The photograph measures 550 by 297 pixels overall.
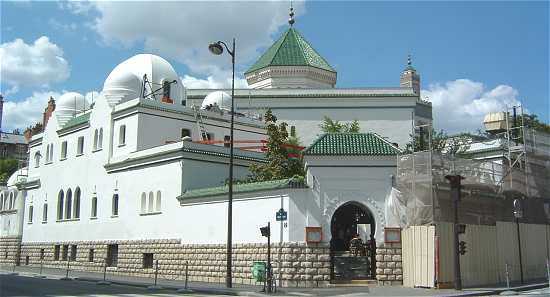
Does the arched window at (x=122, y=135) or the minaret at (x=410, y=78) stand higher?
the minaret at (x=410, y=78)

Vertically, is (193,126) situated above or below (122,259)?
above

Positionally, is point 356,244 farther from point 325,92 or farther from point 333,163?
point 325,92

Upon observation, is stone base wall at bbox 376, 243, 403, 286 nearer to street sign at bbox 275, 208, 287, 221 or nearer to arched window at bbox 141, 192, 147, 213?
street sign at bbox 275, 208, 287, 221

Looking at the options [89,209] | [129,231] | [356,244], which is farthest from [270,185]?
[89,209]

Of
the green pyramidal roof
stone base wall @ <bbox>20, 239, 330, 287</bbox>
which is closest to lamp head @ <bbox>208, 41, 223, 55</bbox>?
stone base wall @ <bbox>20, 239, 330, 287</bbox>

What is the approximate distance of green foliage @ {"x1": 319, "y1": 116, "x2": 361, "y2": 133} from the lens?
45700 mm

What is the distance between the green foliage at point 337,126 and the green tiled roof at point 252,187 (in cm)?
1755

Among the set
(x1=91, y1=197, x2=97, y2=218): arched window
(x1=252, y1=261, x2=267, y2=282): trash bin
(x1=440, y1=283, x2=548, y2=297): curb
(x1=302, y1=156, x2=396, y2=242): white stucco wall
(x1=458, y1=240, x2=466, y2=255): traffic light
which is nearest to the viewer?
(x1=440, y1=283, x2=548, y2=297): curb

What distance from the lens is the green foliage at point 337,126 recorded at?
150 ft

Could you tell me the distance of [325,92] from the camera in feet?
164

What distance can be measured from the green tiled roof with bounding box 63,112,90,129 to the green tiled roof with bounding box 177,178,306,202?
13713 millimetres

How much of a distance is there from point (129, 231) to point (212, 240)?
8.07m

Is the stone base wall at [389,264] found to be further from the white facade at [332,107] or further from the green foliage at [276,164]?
the white facade at [332,107]

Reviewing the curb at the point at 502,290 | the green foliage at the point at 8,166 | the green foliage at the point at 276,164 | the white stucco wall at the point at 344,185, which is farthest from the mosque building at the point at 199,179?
the green foliage at the point at 8,166
